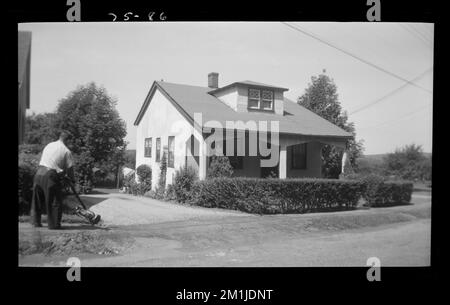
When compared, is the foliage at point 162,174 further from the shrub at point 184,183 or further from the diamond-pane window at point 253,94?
the diamond-pane window at point 253,94

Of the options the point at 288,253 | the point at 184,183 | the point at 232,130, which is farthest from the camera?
the point at 232,130

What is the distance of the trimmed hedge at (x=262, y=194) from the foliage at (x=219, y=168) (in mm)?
366

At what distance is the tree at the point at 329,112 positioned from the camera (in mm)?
6993

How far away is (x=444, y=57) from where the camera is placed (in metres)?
5.44

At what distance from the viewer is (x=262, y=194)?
8828 millimetres

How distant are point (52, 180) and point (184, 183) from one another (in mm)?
3910

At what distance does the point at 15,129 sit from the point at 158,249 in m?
2.79

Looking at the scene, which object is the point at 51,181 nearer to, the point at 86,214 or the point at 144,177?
the point at 86,214

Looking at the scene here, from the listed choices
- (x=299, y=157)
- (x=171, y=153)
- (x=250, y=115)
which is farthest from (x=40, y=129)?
(x=299, y=157)

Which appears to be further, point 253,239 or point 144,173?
point 144,173
